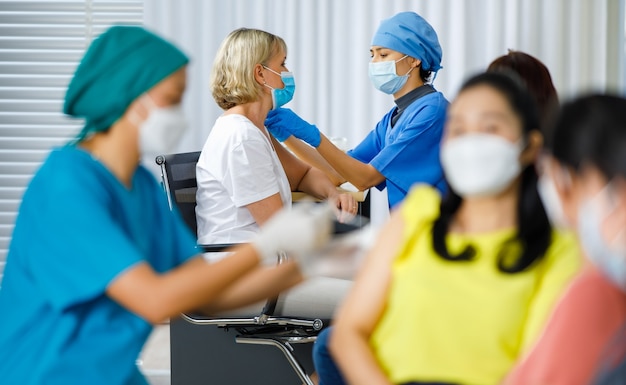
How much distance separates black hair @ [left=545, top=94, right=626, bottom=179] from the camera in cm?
118

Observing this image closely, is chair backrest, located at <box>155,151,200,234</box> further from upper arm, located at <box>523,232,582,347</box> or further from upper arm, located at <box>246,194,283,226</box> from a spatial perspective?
upper arm, located at <box>523,232,582,347</box>

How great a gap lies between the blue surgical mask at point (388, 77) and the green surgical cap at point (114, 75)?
178cm

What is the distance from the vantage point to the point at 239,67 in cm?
303

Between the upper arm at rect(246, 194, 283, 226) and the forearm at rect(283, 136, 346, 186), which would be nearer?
the upper arm at rect(246, 194, 283, 226)

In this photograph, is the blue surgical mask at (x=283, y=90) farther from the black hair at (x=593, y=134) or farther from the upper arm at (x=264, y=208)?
the black hair at (x=593, y=134)

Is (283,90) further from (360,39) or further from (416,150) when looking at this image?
(360,39)

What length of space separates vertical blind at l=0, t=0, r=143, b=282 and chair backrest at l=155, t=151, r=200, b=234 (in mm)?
1782

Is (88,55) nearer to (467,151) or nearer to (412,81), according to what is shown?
(467,151)

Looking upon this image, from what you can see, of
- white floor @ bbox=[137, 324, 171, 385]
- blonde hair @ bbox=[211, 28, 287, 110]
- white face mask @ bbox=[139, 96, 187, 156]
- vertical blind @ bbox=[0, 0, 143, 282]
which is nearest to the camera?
white face mask @ bbox=[139, 96, 187, 156]

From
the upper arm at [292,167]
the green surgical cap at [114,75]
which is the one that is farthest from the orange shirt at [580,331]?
the upper arm at [292,167]

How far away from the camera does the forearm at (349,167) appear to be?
3234 mm

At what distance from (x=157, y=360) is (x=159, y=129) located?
260cm

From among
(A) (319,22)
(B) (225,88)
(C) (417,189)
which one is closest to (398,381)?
(C) (417,189)

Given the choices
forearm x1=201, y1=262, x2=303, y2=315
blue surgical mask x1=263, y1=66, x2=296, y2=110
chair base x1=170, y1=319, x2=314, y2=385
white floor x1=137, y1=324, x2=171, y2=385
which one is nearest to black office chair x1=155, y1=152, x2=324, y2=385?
chair base x1=170, y1=319, x2=314, y2=385
